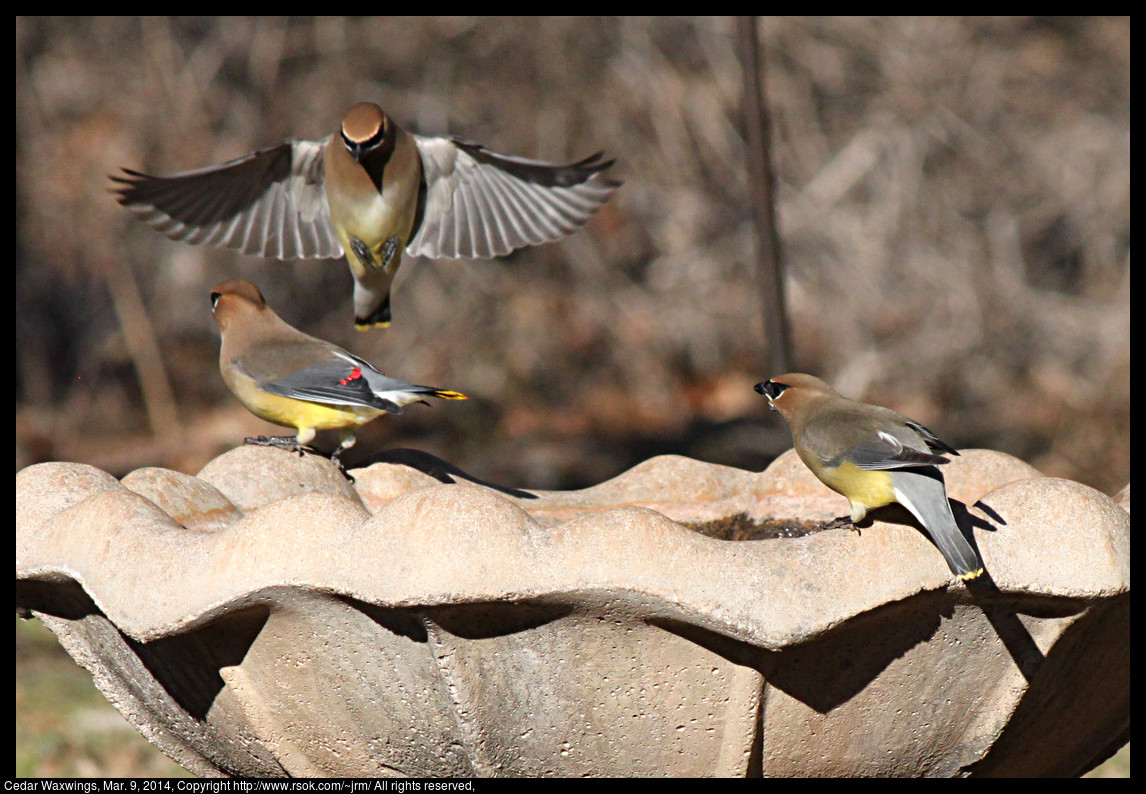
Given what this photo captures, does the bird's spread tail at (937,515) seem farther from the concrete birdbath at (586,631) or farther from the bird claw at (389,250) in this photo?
the bird claw at (389,250)

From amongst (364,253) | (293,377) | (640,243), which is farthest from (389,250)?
(640,243)

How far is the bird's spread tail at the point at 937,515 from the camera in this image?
6.13ft

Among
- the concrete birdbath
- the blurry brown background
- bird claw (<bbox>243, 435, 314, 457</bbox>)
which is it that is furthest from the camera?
the blurry brown background

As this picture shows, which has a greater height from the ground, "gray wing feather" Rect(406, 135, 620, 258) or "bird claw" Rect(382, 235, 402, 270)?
"gray wing feather" Rect(406, 135, 620, 258)

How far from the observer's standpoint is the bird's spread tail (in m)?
1.87

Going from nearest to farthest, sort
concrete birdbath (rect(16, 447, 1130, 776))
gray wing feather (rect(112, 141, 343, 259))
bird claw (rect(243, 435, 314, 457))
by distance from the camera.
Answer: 1. concrete birdbath (rect(16, 447, 1130, 776))
2. bird claw (rect(243, 435, 314, 457))
3. gray wing feather (rect(112, 141, 343, 259))

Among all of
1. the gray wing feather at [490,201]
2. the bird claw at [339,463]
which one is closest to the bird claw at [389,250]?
the gray wing feather at [490,201]

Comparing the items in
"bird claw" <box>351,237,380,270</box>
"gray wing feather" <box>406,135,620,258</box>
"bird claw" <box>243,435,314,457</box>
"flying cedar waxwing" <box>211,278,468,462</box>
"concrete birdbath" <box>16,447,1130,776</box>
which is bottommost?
"concrete birdbath" <box>16,447,1130,776</box>

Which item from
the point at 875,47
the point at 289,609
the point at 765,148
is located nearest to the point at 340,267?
the point at 875,47

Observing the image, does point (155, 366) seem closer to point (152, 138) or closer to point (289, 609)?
point (152, 138)

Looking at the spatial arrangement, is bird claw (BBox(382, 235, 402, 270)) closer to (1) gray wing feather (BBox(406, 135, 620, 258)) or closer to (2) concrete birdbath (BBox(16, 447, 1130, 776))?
(1) gray wing feather (BBox(406, 135, 620, 258))

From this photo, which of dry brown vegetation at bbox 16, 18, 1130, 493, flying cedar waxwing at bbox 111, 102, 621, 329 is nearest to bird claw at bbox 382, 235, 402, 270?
flying cedar waxwing at bbox 111, 102, 621, 329

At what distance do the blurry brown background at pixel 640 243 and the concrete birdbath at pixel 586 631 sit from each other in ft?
13.5

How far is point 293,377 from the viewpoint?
2652 mm
